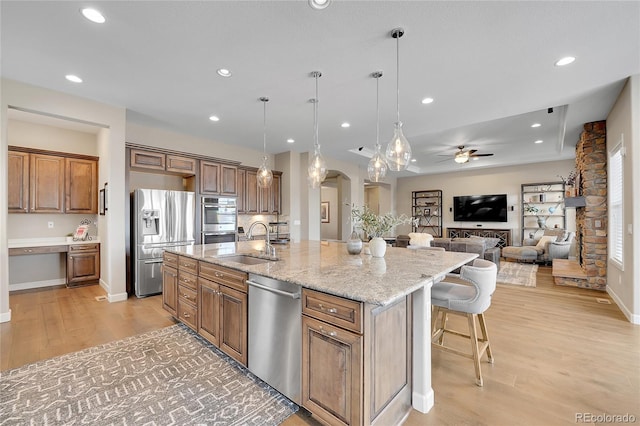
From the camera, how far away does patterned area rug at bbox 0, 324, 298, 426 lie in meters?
1.77

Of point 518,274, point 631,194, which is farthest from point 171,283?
point 518,274

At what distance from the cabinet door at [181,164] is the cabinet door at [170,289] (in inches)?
85.2

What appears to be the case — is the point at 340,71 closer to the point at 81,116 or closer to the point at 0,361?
the point at 81,116

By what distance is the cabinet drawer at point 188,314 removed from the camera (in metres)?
2.78

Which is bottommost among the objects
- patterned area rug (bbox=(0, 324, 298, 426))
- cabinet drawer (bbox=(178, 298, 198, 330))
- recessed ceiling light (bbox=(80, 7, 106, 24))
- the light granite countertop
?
patterned area rug (bbox=(0, 324, 298, 426))

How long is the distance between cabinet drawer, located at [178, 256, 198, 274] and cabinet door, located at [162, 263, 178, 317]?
174 millimetres

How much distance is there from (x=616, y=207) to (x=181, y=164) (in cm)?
701

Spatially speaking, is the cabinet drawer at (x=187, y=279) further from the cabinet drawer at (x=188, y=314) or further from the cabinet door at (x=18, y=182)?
the cabinet door at (x=18, y=182)

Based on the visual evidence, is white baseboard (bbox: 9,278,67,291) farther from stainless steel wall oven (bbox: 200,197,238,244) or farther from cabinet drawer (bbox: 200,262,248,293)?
cabinet drawer (bbox: 200,262,248,293)

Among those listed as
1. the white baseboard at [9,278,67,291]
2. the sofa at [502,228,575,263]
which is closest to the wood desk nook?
the white baseboard at [9,278,67,291]

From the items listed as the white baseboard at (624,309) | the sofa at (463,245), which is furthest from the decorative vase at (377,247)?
the sofa at (463,245)

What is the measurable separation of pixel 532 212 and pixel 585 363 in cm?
775

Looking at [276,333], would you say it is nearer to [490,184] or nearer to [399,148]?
[399,148]

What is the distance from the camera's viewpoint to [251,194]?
6.25 metres
